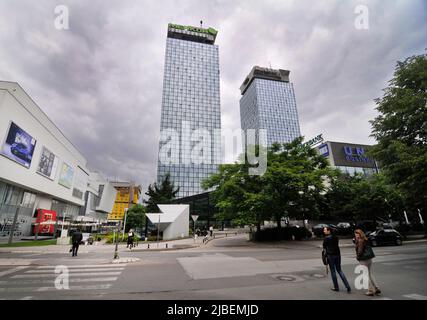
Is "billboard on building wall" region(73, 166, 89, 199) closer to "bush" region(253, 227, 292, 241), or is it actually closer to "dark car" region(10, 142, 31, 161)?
"dark car" region(10, 142, 31, 161)

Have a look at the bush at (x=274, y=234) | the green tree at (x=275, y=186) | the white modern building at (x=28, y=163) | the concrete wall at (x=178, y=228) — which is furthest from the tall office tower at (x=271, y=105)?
the green tree at (x=275, y=186)

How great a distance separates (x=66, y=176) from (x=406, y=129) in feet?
196

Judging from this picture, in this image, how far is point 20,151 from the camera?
32.2 m

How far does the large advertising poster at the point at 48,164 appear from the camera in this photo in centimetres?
3941

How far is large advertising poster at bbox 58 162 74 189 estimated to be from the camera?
49.0 meters

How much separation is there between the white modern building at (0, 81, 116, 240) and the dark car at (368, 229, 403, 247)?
38032 mm

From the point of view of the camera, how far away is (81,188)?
64500 mm

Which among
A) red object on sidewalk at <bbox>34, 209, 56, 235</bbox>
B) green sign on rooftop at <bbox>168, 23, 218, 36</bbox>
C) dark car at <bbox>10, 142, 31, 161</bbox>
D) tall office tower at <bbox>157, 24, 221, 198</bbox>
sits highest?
green sign on rooftop at <bbox>168, 23, 218, 36</bbox>

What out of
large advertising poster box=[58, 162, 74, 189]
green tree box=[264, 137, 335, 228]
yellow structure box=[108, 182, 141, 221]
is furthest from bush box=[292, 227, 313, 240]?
yellow structure box=[108, 182, 141, 221]

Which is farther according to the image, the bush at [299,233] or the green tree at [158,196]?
the green tree at [158,196]

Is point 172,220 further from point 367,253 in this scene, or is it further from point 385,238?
point 367,253

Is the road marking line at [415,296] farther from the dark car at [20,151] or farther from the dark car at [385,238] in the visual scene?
the dark car at [20,151]

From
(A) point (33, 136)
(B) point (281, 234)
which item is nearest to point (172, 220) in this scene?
(B) point (281, 234)

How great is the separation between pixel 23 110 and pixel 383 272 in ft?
144
